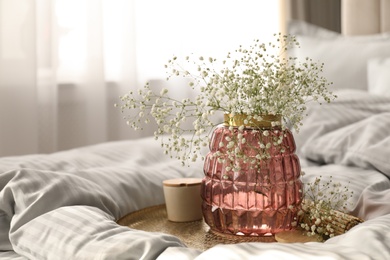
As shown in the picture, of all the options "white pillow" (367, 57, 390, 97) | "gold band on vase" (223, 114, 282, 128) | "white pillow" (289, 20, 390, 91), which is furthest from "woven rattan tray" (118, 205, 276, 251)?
"white pillow" (289, 20, 390, 91)

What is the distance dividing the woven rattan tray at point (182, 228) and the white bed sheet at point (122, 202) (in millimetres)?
35

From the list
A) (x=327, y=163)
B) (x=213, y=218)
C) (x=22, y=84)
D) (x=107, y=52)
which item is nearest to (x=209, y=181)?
(x=213, y=218)

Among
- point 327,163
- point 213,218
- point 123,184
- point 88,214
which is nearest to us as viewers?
point 88,214

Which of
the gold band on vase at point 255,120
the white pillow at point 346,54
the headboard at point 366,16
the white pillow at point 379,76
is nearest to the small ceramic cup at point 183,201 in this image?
the gold band on vase at point 255,120

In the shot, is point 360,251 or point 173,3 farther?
point 173,3

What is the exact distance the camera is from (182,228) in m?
1.18

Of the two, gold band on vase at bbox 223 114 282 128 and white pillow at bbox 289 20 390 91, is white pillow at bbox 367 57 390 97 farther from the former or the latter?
gold band on vase at bbox 223 114 282 128

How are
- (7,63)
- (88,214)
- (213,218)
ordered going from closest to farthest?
(88,214), (213,218), (7,63)

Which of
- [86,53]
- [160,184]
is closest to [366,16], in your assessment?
[86,53]

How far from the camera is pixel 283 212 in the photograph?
1068 mm

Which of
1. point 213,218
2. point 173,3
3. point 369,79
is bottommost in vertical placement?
point 213,218

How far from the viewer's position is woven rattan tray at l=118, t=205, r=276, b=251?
1.06 metres

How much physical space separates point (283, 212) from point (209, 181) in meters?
0.15

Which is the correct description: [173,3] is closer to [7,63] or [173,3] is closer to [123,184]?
[7,63]
